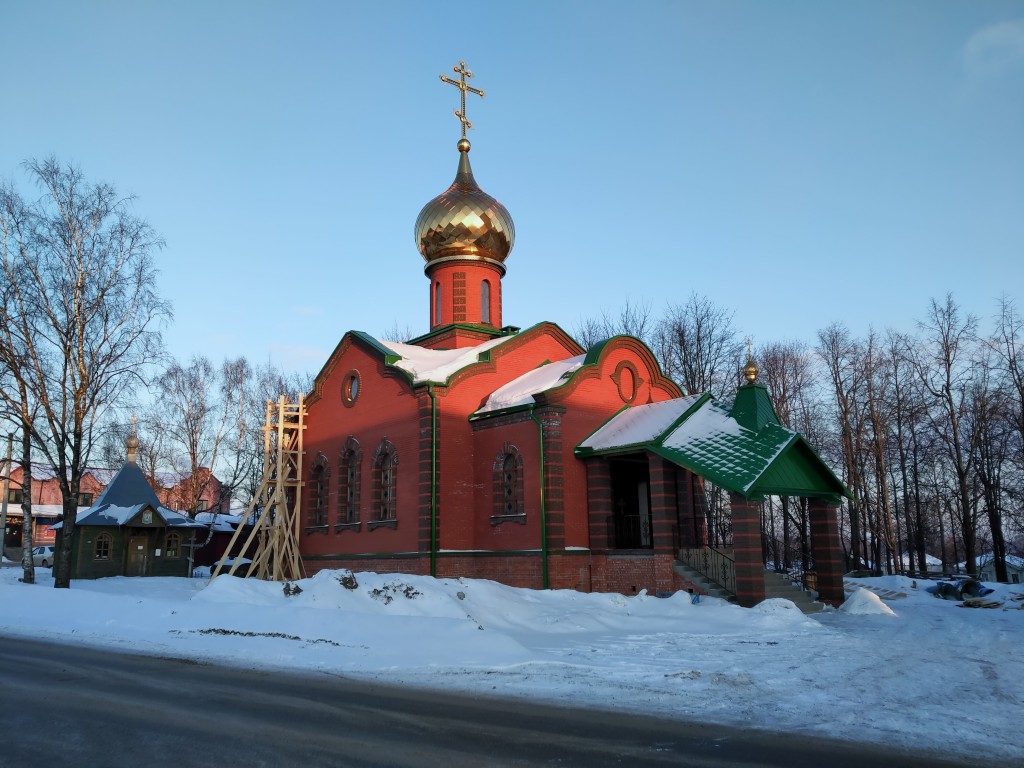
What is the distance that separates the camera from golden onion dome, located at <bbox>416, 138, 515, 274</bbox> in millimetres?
21578

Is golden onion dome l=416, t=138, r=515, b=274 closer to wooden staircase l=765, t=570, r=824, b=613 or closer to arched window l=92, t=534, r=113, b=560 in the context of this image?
wooden staircase l=765, t=570, r=824, b=613

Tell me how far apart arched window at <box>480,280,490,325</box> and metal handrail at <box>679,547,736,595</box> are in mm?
9300

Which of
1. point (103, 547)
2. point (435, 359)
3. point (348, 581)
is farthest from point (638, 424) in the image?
point (103, 547)

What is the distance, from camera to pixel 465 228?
70.6 feet

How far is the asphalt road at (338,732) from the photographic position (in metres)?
4.85

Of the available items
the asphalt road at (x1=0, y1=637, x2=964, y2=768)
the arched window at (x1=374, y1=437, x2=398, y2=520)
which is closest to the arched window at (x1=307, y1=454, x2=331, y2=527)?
the arched window at (x1=374, y1=437, x2=398, y2=520)

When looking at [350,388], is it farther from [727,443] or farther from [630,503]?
[727,443]

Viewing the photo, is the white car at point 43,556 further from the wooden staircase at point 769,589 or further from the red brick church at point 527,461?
the wooden staircase at point 769,589

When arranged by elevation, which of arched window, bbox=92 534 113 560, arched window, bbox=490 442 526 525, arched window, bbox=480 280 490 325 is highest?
arched window, bbox=480 280 490 325

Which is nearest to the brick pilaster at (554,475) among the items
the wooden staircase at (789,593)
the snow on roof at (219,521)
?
the wooden staircase at (789,593)

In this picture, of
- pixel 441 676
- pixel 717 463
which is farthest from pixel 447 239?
pixel 441 676

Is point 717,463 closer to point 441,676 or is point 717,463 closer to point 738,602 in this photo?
point 738,602

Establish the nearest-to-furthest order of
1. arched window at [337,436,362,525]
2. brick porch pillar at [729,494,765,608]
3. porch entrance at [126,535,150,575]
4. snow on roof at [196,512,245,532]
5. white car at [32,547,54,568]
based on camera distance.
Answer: brick porch pillar at [729,494,765,608]
arched window at [337,436,362,525]
porch entrance at [126,535,150,575]
snow on roof at [196,512,245,532]
white car at [32,547,54,568]

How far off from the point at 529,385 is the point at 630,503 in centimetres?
385
